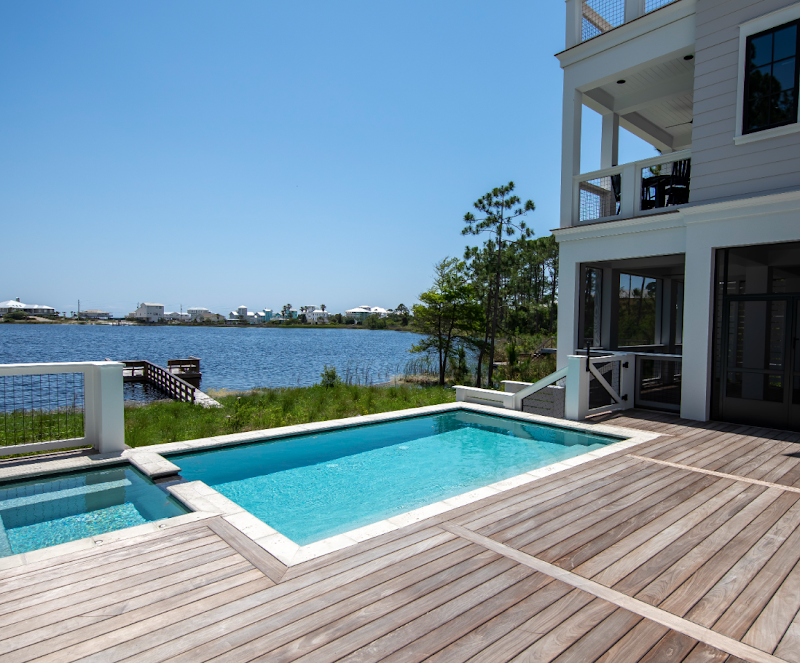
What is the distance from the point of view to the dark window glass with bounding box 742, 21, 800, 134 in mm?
6066

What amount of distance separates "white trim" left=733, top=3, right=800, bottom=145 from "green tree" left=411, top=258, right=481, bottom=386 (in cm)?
1057

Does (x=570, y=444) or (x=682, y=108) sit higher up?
(x=682, y=108)

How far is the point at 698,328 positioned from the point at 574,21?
619 cm

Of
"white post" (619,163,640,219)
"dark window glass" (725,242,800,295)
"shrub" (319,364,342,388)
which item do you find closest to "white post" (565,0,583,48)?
"white post" (619,163,640,219)

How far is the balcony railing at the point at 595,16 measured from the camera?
7984 millimetres

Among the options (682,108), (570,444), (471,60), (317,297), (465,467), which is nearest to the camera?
(465,467)

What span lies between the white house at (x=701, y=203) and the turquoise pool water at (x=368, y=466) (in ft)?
7.75

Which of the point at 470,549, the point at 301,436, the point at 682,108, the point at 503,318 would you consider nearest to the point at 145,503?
the point at 301,436

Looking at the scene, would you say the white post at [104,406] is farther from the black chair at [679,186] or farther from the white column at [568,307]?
the black chair at [679,186]

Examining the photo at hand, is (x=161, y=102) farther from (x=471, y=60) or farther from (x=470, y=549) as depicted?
(x=470, y=549)

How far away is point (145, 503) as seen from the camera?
400cm

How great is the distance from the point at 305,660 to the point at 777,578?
2631 mm

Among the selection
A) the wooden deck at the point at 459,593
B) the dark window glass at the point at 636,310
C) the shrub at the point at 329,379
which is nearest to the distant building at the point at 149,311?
the shrub at the point at 329,379

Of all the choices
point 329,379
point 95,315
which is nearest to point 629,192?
point 329,379
